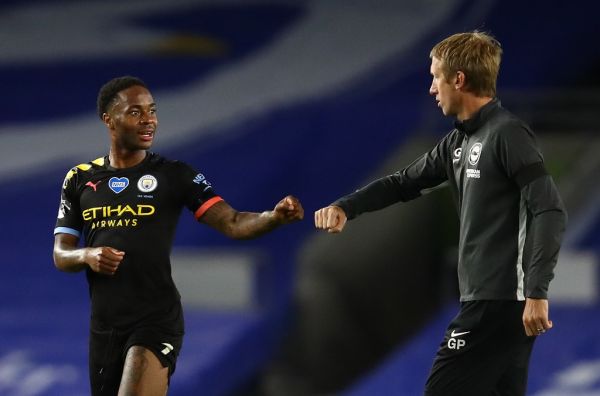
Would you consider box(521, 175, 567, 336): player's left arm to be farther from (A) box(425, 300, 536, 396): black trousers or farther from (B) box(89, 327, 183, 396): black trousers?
(B) box(89, 327, 183, 396): black trousers

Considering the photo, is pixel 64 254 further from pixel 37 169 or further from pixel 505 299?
pixel 37 169

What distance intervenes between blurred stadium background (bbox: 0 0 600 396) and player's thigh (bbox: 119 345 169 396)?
3.72 metres

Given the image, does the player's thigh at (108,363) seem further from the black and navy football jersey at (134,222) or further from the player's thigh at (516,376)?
the player's thigh at (516,376)

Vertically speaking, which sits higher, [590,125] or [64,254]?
[590,125]

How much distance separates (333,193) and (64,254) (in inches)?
196

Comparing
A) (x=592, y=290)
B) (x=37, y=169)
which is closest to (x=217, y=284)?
(x=37, y=169)

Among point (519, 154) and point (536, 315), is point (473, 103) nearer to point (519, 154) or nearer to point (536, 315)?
point (519, 154)

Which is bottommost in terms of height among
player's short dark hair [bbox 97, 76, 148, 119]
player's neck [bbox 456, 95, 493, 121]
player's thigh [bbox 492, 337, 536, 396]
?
player's thigh [bbox 492, 337, 536, 396]

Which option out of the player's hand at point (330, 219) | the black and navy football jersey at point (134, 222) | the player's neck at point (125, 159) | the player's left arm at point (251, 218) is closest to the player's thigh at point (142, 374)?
the black and navy football jersey at point (134, 222)

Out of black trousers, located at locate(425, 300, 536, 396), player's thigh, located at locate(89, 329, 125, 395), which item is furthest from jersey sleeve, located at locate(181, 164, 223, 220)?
black trousers, located at locate(425, 300, 536, 396)

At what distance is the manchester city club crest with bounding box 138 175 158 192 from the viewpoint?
187 inches

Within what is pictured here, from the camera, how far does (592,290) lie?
8.38 metres

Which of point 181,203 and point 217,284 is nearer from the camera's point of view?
point 181,203

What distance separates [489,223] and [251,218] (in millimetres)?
981
